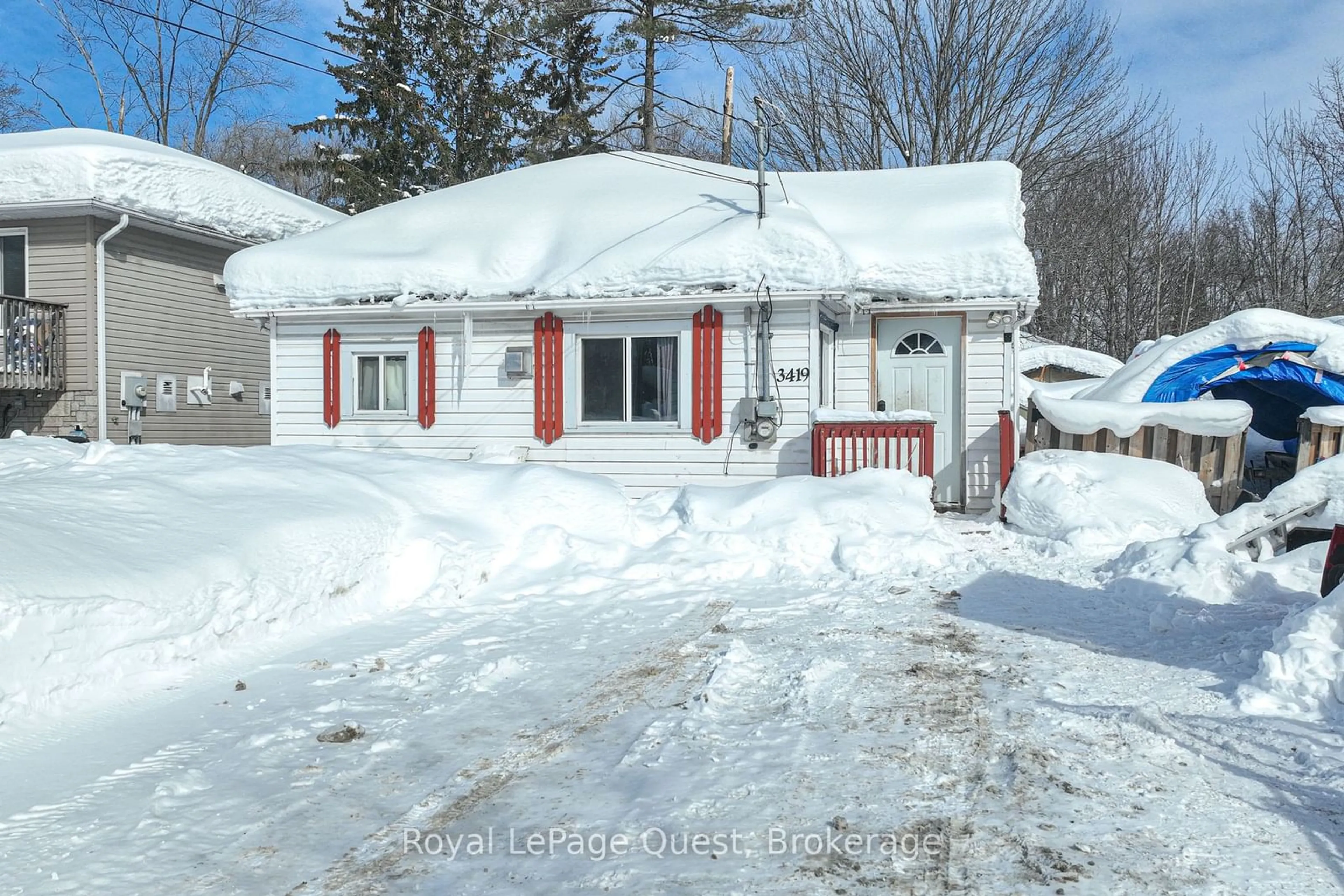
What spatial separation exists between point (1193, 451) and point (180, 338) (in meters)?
15.9

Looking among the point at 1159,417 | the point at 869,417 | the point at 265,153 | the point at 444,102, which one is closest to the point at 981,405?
the point at 869,417

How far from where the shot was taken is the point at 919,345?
1232 cm

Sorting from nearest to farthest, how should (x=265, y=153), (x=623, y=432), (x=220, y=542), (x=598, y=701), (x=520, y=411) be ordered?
(x=598, y=701) < (x=220, y=542) < (x=623, y=432) < (x=520, y=411) < (x=265, y=153)

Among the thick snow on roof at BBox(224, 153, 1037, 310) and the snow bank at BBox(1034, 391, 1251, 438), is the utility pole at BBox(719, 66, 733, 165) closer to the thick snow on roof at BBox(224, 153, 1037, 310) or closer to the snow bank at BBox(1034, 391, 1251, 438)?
the thick snow on roof at BBox(224, 153, 1037, 310)

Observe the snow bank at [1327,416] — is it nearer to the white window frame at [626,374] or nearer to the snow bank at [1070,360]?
the white window frame at [626,374]

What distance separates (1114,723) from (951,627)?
2.02 metres

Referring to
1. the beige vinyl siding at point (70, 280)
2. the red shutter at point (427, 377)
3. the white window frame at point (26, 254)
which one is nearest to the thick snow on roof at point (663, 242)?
the red shutter at point (427, 377)

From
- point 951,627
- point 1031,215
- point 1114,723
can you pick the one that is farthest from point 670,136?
point 1114,723

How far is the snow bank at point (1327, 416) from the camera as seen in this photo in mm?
10852

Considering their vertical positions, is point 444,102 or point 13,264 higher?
point 444,102

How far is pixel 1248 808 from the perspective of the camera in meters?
3.34

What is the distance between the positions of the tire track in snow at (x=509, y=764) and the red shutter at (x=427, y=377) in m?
7.48

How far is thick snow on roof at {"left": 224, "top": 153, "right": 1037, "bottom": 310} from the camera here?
11547mm

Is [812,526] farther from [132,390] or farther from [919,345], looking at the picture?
[132,390]
